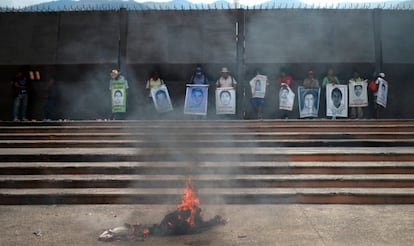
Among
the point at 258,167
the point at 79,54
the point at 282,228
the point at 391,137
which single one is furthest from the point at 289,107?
the point at 282,228

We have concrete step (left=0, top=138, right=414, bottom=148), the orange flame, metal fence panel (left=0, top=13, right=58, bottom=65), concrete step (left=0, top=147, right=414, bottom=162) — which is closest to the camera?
the orange flame

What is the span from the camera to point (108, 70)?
33.0 feet

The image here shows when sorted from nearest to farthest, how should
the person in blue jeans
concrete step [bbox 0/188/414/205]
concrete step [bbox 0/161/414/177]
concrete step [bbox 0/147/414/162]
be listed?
concrete step [bbox 0/188/414/205] < concrete step [bbox 0/161/414/177] < concrete step [bbox 0/147/414/162] < the person in blue jeans

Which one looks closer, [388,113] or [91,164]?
[91,164]

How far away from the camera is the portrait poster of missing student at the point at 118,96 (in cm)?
957

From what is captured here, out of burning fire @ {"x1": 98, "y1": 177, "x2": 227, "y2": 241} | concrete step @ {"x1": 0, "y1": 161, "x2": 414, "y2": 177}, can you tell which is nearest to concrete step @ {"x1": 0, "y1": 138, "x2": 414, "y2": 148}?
concrete step @ {"x1": 0, "y1": 161, "x2": 414, "y2": 177}

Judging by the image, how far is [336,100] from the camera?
31.2ft

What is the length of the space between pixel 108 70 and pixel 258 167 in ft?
19.1

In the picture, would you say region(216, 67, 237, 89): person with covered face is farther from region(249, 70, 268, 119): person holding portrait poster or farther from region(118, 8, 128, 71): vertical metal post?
region(118, 8, 128, 71): vertical metal post

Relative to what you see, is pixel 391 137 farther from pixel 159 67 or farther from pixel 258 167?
pixel 159 67

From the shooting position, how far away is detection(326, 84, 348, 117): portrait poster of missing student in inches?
374

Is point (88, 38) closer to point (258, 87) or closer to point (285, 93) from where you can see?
point (258, 87)

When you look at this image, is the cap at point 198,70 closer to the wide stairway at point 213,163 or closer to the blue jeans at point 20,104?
the wide stairway at point 213,163

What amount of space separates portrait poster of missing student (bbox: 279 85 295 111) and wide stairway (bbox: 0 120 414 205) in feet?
7.12
